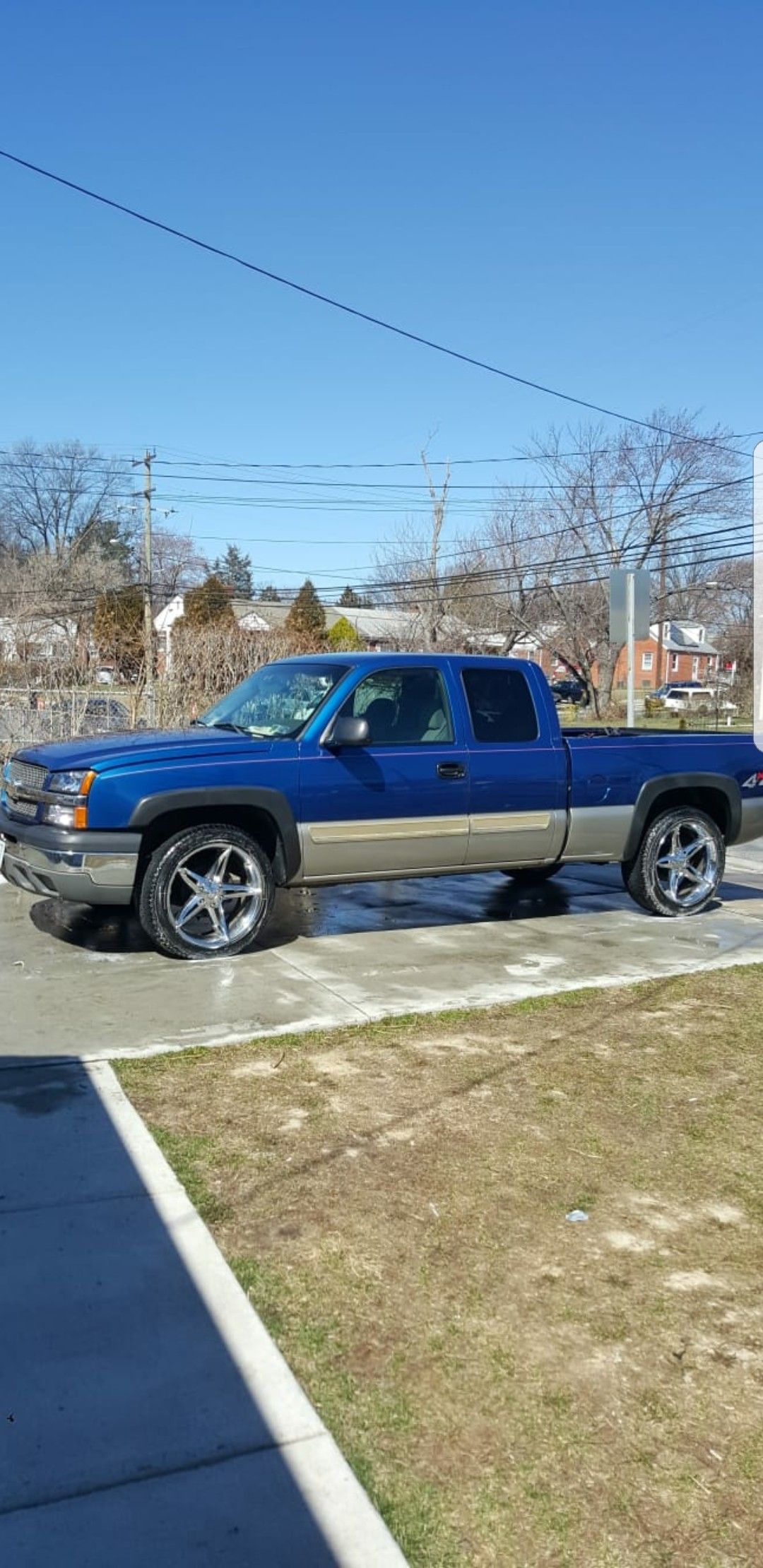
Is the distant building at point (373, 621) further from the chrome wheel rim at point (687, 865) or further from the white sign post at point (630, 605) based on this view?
the chrome wheel rim at point (687, 865)

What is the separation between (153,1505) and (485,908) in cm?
636

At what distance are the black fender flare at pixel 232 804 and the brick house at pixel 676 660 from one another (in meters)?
72.7

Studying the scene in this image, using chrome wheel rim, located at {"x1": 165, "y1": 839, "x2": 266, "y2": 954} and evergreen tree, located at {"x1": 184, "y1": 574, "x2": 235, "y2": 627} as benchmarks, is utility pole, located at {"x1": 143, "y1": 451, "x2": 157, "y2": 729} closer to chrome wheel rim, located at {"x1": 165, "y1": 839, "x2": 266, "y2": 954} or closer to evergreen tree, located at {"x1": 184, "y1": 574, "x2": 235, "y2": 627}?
evergreen tree, located at {"x1": 184, "y1": 574, "x2": 235, "y2": 627}

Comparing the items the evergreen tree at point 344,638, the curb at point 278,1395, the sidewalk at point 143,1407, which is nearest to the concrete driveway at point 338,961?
the curb at point 278,1395

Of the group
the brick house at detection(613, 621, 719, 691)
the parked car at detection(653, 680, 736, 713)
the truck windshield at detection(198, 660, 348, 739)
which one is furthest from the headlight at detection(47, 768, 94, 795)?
the brick house at detection(613, 621, 719, 691)

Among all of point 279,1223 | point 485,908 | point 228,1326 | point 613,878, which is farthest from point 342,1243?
point 613,878

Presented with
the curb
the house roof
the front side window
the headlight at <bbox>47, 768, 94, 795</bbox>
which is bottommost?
the curb

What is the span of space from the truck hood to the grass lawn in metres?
2.01

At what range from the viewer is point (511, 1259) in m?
3.35

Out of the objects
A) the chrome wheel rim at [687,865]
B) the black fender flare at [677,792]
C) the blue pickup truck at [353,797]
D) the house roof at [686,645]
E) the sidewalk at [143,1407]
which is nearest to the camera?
the sidewalk at [143,1407]

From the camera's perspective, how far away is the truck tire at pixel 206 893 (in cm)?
651

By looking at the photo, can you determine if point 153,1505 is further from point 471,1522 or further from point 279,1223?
point 279,1223

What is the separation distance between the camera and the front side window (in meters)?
7.22

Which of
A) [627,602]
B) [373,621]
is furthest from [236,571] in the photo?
[627,602]
